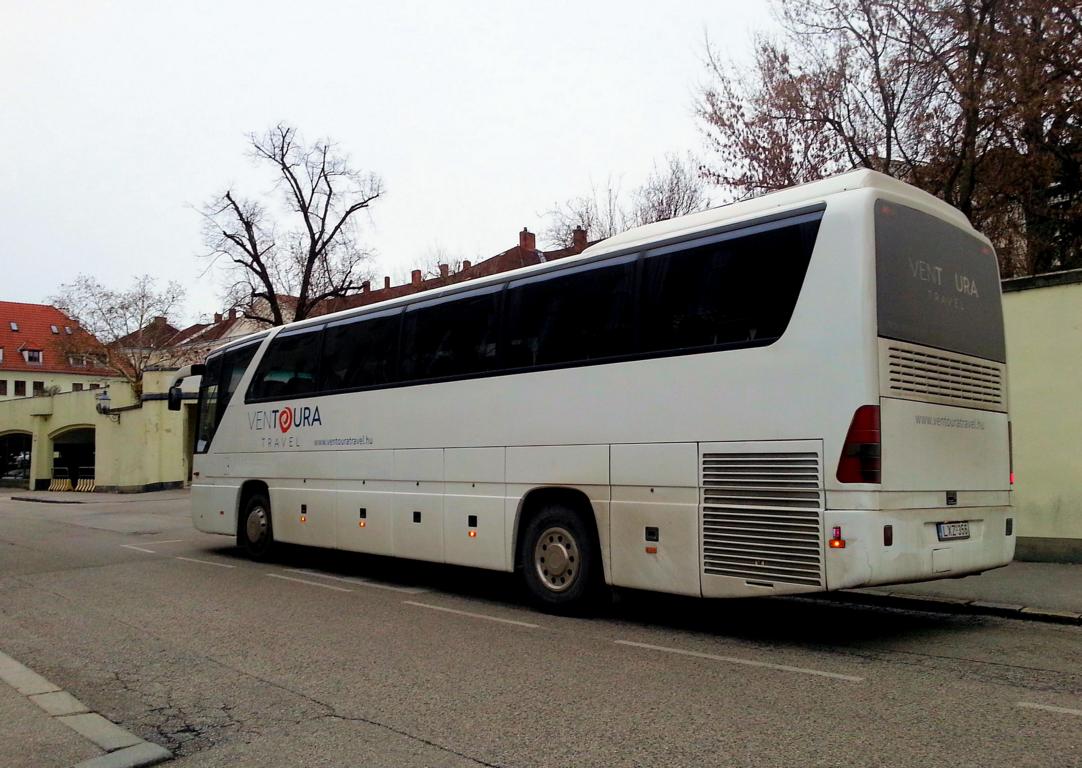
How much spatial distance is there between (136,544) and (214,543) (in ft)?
4.31

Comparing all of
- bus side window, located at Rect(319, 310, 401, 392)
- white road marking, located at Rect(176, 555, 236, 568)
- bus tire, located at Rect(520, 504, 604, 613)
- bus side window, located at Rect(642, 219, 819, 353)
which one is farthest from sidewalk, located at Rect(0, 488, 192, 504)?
bus side window, located at Rect(642, 219, 819, 353)

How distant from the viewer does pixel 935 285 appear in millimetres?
7484

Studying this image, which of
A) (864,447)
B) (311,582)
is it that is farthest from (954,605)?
(311,582)

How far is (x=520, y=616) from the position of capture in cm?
886

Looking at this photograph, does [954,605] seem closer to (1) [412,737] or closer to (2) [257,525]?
(1) [412,737]

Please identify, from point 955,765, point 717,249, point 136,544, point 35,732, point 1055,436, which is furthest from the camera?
point 136,544

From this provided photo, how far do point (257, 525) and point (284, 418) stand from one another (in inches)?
71.1

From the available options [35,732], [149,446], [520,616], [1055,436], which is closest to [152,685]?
[35,732]

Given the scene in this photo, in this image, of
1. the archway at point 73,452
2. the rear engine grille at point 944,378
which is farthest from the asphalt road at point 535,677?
the archway at point 73,452

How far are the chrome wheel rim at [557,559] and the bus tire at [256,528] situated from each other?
5.82 m

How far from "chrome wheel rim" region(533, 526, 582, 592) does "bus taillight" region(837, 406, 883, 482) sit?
2955 mm

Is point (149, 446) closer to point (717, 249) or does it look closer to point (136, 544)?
point (136, 544)

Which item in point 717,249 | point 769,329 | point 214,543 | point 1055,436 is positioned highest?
point 717,249

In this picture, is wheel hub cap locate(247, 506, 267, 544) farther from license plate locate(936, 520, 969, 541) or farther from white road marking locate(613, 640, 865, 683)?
license plate locate(936, 520, 969, 541)
